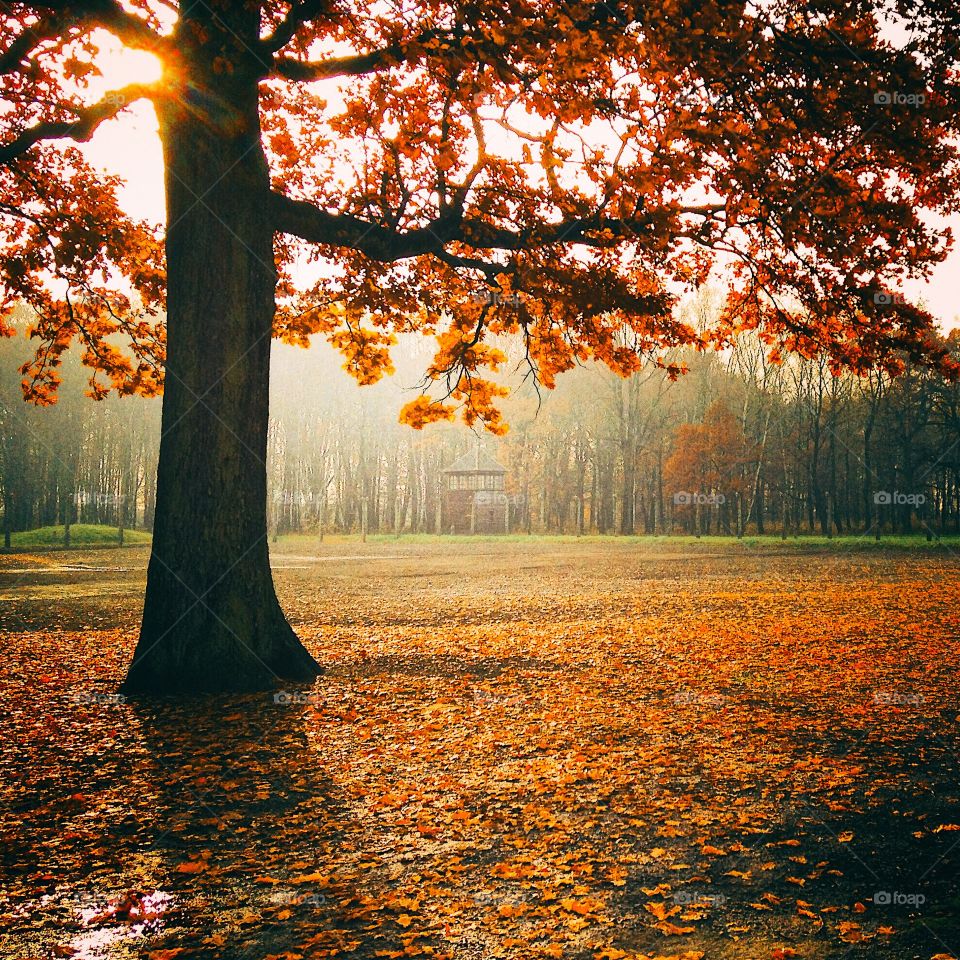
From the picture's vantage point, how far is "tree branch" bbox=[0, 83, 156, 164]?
9.47m

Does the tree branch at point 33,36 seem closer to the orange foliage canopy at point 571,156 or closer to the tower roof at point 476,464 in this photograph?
the orange foliage canopy at point 571,156

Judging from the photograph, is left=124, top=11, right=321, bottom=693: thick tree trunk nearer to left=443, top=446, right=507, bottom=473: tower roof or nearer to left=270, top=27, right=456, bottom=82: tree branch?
left=270, top=27, right=456, bottom=82: tree branch

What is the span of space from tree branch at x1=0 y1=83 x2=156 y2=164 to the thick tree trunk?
0.96 meters

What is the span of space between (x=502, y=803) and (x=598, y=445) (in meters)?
55.3

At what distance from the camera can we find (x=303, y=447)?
60.8 m

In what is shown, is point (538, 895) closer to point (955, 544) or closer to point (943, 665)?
point (943, 665)

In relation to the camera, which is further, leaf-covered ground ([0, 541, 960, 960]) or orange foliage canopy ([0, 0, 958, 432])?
orange foliage canopy ([0, 0, 958, 432])

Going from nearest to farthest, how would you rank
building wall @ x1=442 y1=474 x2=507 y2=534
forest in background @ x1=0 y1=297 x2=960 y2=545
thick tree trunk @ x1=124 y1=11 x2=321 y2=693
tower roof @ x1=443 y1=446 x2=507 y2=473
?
thick tree trunk @ x1=124 y1=11 x2=321 y2=693 < forest in background @ x1=0 y1=297 x2=960 y2=545 < building wall @ x1=442 y1=474 x2=507 y2=534 < tower roof @ x1=443 y1=446 x2=507 y2=473

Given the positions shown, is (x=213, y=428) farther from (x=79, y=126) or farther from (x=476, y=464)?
(x=476, y=464)

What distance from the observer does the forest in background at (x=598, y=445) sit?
166 ft

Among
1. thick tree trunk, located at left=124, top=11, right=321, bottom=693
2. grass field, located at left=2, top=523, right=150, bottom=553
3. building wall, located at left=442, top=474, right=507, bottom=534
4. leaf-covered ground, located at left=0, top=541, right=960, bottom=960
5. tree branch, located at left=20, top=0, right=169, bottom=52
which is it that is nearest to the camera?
leaf-covered ground, located at left=0, top=541, right=960, bottom=960

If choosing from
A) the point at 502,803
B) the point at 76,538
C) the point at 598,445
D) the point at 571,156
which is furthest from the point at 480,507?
the point at 502,803

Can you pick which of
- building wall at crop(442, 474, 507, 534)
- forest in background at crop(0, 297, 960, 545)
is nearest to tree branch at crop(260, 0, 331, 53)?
forest in background at crop(0, 297, 960, 545)

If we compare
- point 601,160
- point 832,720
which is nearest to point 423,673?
point 832,720
